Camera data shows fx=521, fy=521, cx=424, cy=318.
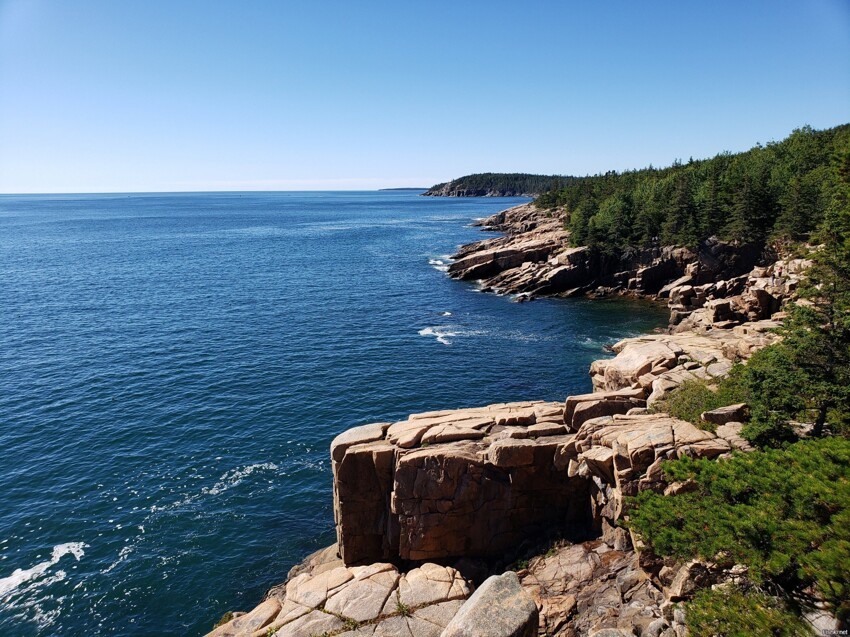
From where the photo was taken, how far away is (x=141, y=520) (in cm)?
3419

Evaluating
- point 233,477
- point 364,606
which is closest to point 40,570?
point 233,477

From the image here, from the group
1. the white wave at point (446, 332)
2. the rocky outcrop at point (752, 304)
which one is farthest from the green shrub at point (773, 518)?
the white wave at point (446, 332)

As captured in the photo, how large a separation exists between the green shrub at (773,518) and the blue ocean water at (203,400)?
74.0 ft

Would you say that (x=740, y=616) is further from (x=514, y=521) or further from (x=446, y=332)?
(x=446, y=332)

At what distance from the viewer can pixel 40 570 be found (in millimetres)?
30016

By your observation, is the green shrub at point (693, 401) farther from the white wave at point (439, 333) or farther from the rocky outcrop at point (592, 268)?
the rocky outcrop at point (592, 268)

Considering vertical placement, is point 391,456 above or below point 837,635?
below

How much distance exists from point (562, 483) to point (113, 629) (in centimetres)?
2471

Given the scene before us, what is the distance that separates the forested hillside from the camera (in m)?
74.8

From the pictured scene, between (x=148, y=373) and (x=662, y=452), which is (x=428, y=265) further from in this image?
(x=662, y=452)

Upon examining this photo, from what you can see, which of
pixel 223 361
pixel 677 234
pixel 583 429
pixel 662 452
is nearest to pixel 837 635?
pixel 662 452

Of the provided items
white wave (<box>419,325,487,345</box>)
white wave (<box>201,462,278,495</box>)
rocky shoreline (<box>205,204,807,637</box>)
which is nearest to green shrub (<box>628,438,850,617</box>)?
rocky shoreline (<box>205,204,807,637</box>)

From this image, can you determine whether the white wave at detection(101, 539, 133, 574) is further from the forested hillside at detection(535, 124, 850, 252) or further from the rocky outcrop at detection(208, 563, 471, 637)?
the forested hillside at detection(535, 124, 850, 252)

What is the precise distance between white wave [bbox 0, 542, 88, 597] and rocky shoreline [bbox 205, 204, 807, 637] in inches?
522
